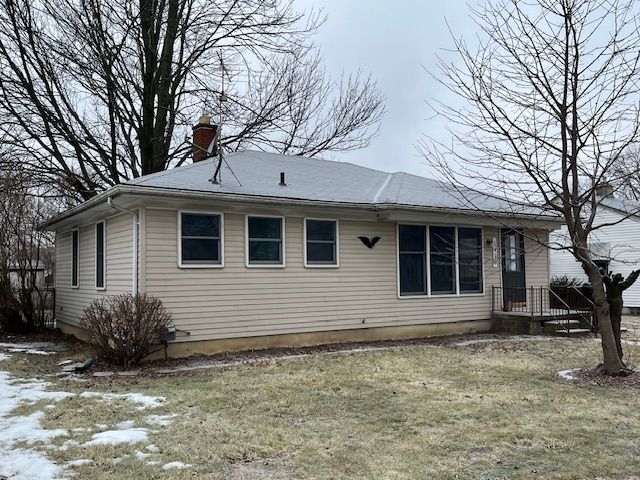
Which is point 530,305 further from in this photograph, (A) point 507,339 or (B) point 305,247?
(B) point 305,247

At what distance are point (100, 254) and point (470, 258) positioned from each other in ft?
27.3

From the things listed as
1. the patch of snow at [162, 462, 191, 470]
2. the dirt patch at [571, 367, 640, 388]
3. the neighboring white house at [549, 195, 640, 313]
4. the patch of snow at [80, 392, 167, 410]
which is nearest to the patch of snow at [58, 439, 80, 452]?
the patch of snow at [162, 462, 191, 470]

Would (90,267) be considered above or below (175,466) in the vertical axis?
above

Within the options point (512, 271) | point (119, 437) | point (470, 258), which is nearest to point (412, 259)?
point (470, 258)

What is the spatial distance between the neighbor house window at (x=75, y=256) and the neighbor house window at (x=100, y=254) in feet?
6.09

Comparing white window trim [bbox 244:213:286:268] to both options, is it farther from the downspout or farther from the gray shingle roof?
the downspout

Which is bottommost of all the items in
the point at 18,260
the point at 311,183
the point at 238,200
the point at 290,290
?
the point at 290,290

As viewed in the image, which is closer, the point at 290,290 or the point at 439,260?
the point at 290,290

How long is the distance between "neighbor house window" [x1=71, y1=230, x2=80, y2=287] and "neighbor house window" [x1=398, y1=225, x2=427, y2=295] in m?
7.61

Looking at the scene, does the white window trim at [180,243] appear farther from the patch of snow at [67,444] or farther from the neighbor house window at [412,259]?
the patch of snow at [67,444]

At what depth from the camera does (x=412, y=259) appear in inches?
495

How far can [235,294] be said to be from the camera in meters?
10.1

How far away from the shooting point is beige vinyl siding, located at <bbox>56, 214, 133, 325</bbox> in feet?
32.4

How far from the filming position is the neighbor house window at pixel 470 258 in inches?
519
